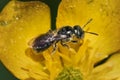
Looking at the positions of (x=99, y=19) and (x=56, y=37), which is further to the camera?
(x=99, y=19)

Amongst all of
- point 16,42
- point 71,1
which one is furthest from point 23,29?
point 71,1

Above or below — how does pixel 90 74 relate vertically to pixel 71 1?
below

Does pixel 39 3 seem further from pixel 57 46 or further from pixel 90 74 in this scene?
pixel 90 74

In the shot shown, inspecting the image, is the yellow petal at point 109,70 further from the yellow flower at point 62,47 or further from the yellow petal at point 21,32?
the yellow petal at point 21,32

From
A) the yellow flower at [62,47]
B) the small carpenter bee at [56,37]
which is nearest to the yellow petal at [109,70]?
the yellow flower at [62,47]

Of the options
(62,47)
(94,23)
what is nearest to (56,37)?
(62,47)

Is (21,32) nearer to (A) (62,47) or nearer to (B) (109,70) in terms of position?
(A) (62,47)

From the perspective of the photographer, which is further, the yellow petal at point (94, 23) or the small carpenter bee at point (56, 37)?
the yellow petal at point (94, 23)
